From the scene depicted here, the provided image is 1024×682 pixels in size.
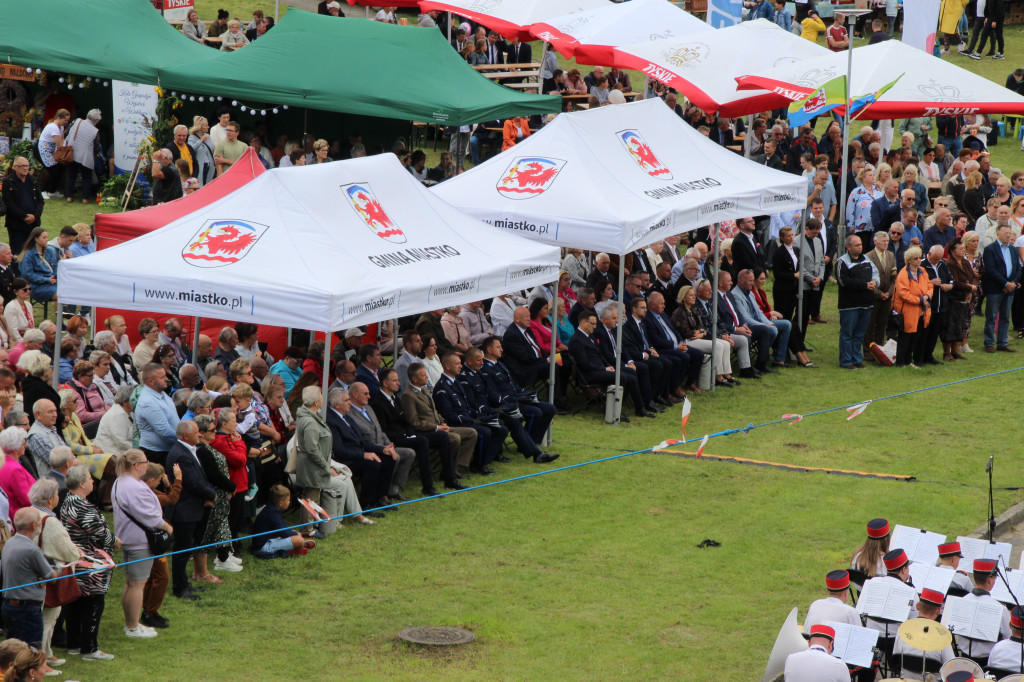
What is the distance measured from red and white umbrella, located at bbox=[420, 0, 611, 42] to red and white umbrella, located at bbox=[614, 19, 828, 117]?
3.83 meters

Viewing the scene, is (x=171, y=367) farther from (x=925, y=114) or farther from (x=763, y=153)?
(x=763, y=153)

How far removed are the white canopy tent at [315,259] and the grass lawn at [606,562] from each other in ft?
6.77

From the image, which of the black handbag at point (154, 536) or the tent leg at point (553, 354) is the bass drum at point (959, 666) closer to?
the black handbag at point (154, 536)

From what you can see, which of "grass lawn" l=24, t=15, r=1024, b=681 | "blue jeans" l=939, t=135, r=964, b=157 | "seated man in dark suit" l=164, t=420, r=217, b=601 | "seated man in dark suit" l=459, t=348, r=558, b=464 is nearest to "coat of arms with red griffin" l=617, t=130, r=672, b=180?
"grass lawn" l=24, t=15, r=1024, b=681

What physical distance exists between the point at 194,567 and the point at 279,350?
Result: 512 cm

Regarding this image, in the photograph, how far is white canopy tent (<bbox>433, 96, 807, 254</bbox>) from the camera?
1449cm

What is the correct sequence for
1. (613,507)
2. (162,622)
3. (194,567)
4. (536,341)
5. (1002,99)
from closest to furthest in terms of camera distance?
(162,622) → (194,567) → (613,507) → (536,341) → (1002,99)

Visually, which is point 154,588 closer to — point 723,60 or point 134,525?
point 134,525

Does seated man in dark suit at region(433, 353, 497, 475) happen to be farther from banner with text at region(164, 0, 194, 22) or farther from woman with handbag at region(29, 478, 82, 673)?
banner with text at region(164, 0, 194, 22)

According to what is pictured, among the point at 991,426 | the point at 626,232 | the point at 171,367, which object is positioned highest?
the point at 626,232

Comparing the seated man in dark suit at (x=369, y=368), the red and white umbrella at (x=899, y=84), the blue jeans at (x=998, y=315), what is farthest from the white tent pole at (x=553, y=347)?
the red and white umbrella at (x=899, y=84)

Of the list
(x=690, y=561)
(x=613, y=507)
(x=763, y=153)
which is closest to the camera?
(x=690, y=561)

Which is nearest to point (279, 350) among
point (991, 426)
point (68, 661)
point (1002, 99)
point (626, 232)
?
point (626, 232)

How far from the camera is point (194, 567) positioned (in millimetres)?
10625
